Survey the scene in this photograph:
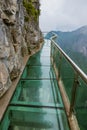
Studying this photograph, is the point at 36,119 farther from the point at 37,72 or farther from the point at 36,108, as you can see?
the point at 37,72

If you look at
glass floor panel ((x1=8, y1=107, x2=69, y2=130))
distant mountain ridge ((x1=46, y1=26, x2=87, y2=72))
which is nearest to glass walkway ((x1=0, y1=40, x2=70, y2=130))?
glass floor panel ((x1=8, y1=107, x2=69, y2=130))

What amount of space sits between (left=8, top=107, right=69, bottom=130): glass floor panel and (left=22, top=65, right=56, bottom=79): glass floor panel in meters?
1.37

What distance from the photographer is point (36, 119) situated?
2178mm

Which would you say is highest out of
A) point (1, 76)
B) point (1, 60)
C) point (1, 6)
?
point (1, 6)

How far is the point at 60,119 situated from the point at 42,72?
1991mm

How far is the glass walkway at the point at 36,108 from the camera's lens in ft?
6.72

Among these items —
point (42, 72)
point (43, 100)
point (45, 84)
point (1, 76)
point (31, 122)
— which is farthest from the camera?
point (42, 72)

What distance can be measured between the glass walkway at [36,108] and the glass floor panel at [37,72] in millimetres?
148

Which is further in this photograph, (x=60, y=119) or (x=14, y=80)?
(x=14, y=80)

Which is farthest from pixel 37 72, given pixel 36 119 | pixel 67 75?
pixel 36 119

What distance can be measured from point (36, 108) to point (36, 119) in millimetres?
224

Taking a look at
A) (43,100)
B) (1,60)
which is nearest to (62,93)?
(43,100)

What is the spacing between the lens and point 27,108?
93.4 inches

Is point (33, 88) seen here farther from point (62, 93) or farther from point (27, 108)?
point (27, 108)
